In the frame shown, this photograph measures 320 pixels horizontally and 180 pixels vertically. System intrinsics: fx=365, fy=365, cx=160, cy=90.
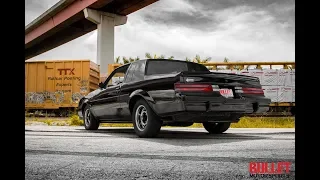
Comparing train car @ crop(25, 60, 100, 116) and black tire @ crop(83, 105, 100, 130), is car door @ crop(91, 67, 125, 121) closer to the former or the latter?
black tire @ crop(83, 105, 100, 130)

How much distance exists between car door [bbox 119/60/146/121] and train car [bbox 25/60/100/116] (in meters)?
8.61

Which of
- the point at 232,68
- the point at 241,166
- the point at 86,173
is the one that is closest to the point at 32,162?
the point at 86,173

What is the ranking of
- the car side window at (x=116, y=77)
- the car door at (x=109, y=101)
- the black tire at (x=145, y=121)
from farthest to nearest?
the car side window at (x=116, y=77), the car door at (x=109, y=101), the black tire at (x=145, y=121)

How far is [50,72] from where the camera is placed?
14.9m

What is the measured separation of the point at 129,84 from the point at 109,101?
2.40ft

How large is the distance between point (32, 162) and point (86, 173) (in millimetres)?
754

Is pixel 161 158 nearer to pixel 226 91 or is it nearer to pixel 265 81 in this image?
pixel 226 91

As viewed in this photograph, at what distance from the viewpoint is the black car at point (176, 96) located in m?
4.81

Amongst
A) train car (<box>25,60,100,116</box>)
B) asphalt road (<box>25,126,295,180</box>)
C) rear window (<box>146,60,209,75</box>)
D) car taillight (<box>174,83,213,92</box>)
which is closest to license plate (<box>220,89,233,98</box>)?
car taillight (<box>174,83,213,92</box>)

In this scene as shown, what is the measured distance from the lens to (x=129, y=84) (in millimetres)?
5793

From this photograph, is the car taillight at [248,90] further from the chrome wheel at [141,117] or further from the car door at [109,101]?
the car door at [109,101]

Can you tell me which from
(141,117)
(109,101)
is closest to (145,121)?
(141,117)

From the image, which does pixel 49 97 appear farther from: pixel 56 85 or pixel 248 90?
pixel 248 90

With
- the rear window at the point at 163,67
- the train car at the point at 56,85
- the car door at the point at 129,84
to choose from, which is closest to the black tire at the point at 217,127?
the rear window at the point at 163,67
